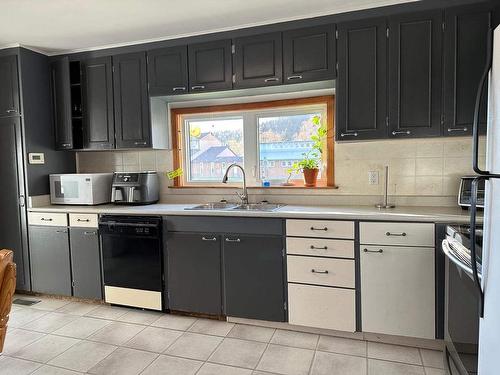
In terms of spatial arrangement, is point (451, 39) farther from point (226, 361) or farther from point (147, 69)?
point (226, 361)

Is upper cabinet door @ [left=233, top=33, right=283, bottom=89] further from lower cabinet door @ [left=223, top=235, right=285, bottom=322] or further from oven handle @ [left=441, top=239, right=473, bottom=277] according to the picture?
oven handle @ [left=441, top=239, right=473, bottom=277]

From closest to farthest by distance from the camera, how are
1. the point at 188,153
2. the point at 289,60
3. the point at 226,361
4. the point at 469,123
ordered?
the point at 226,361 → the point at 469,123 → the point at 289,60 → the point at 188,153

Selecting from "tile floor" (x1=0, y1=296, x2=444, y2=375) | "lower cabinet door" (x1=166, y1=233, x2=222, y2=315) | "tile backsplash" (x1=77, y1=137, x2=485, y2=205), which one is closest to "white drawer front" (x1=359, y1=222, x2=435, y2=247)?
"tile backsplash" (x1=77, y1=137, x2=485, y2=205)

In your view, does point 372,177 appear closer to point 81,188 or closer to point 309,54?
point 309,54

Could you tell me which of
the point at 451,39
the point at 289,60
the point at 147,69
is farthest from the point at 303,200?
the point at 147,69

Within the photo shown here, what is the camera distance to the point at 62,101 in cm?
342

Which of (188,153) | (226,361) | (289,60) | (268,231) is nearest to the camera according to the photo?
(226,361)

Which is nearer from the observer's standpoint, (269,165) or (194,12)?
(194,12)

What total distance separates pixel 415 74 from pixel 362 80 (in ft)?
1.17

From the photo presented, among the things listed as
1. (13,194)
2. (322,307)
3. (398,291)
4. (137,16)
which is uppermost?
(137,16)

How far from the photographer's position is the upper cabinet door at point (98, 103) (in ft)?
10.9

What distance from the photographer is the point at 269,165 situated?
330cm

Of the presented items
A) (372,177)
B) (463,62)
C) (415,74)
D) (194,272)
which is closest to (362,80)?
(415,74)

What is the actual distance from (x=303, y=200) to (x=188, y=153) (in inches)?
50.0
